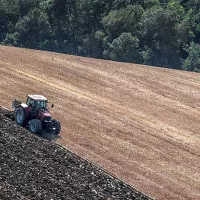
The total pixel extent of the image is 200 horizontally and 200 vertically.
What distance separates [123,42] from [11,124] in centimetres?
4651

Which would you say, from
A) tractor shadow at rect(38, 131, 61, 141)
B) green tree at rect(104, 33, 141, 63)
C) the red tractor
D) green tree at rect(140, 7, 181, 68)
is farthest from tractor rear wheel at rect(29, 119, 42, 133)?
green tree at rect(140, 7, 181, 68)

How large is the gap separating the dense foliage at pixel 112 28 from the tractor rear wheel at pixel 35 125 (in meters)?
46.9

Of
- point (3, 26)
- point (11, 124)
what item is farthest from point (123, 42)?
point (11, 124)

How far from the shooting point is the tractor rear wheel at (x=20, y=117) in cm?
3275

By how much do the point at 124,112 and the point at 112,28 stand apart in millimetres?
43046

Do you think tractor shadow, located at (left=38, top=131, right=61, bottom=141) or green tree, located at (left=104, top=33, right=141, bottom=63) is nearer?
tractor shadow, located at (left=38, top=131, right=61, bottom=141)

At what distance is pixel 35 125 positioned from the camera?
31.8 m

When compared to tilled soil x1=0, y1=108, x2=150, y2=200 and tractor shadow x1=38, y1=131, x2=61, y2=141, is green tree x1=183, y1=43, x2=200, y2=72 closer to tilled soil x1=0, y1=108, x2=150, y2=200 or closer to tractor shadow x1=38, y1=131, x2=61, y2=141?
tractor shadow x1=38, y1=131, x2=61, y2=141

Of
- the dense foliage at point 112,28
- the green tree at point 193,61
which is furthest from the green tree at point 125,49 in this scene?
the green tree at point 193,61

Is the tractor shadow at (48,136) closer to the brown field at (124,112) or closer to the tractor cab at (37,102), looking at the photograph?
the brown field at (124,112)

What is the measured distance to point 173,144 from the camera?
36.0 metres

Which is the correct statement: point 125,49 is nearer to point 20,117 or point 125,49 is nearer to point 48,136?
point 20,117

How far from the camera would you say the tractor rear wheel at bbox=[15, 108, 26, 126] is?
3275cm

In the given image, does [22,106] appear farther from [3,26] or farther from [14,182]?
[3,26]
